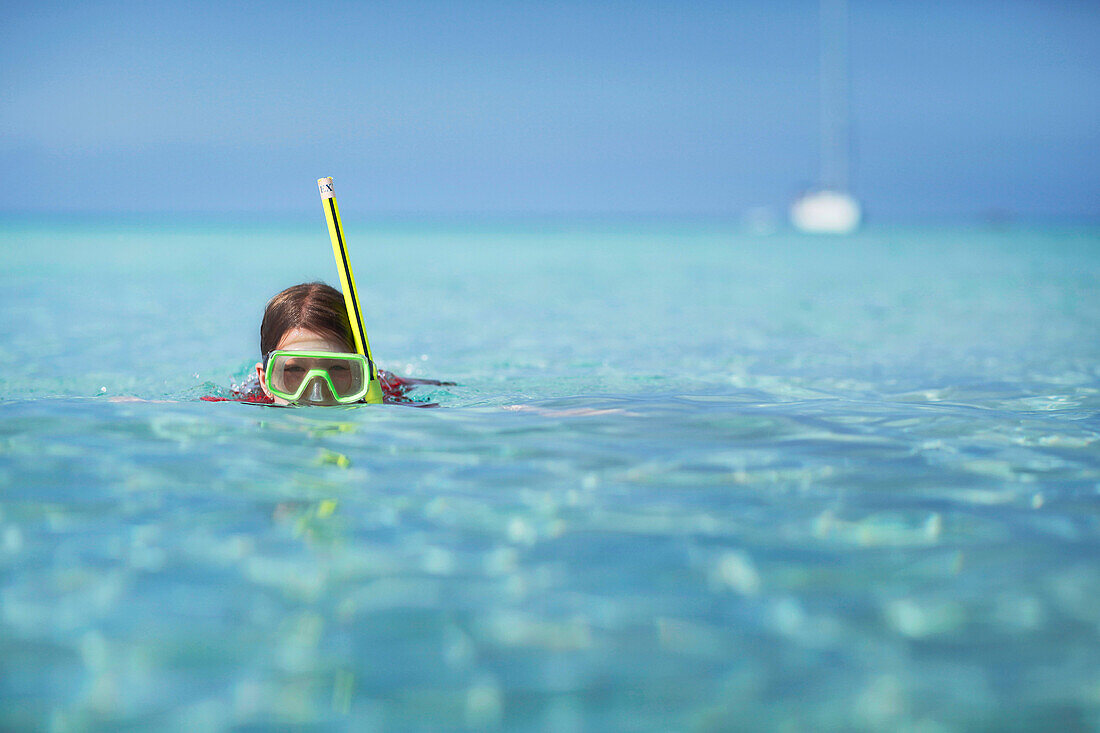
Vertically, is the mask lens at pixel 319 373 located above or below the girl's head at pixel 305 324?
below

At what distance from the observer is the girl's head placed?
4219 mm

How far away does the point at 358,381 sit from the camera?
4.06 metres

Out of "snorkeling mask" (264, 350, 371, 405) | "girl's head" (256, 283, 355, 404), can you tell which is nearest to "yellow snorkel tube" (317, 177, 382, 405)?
"snorkeling mask" (264, 350, 371, 405)

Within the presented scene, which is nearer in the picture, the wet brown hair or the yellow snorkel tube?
the yellow snorkel tube

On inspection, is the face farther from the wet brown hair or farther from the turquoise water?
the turquoise water

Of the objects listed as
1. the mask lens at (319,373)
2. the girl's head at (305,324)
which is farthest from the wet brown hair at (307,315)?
the mask lens at (319,373)

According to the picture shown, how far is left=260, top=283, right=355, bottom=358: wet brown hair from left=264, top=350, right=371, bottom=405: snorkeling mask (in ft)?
0.63

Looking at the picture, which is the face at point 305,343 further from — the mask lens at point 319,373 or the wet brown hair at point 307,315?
the mask lens at point 319,373

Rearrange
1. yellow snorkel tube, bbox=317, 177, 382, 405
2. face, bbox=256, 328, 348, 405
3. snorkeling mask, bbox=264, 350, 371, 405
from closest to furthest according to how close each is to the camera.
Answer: yellow snorkel tube, bbox=317, 177, 382, 405 < snorkeling mask, bbox=264, 350, 371, 405 < face, bbox=256, 328, 348, 405

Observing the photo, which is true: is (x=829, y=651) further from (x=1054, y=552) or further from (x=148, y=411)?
(x=148, y=411)

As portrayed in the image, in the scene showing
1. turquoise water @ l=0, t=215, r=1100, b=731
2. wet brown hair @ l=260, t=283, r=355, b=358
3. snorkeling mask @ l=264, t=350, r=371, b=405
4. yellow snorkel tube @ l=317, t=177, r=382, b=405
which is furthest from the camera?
wet brown hair @ l=260, t=283, r=355, b=358

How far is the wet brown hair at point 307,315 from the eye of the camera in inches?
169

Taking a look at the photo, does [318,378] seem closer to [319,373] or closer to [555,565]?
[319,373]

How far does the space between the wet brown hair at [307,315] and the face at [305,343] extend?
2cm
